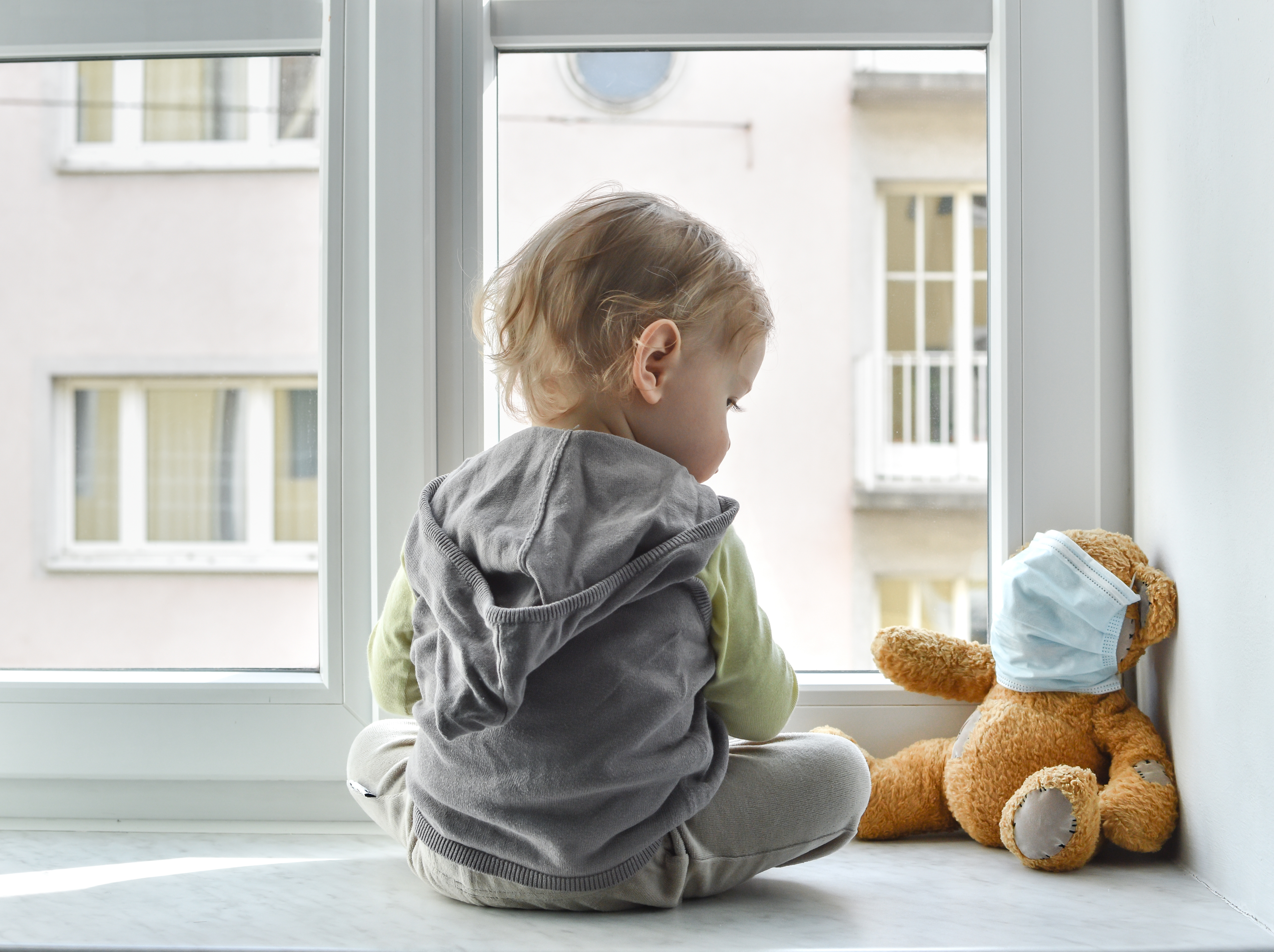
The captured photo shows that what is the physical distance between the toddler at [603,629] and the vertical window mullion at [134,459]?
0.44 m

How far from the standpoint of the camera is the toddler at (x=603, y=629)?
0.63 meters

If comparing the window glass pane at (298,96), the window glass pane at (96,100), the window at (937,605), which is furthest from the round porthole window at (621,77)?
the window at (937,605)

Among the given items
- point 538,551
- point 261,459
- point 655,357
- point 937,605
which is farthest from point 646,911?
point 261,459

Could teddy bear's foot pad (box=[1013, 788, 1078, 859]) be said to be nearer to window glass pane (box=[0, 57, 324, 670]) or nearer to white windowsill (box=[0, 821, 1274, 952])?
white windowsill (box=[0, 821, 1274, 952])

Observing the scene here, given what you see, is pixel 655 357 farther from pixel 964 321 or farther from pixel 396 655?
pixel 964 321

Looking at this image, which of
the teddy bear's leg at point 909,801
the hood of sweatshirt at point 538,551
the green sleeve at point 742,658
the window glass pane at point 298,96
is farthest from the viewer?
the window glass pane at point 298,96

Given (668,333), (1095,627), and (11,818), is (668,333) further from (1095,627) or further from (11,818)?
(11,818)

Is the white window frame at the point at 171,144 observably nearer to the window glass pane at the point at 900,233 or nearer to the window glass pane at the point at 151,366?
the window glass pane at the point at 151,366

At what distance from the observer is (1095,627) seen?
0.81 m

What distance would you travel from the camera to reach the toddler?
2.06 feet

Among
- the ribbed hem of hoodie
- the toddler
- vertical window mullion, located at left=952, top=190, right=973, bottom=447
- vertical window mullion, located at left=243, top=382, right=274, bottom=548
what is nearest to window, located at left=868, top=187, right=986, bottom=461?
vertical window mullion, located at left=952, top=190, right=973, bottom=447

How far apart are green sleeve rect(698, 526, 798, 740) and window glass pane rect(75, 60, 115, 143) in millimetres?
861

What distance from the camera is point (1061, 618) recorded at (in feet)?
2.71

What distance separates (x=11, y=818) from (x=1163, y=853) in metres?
1.11
